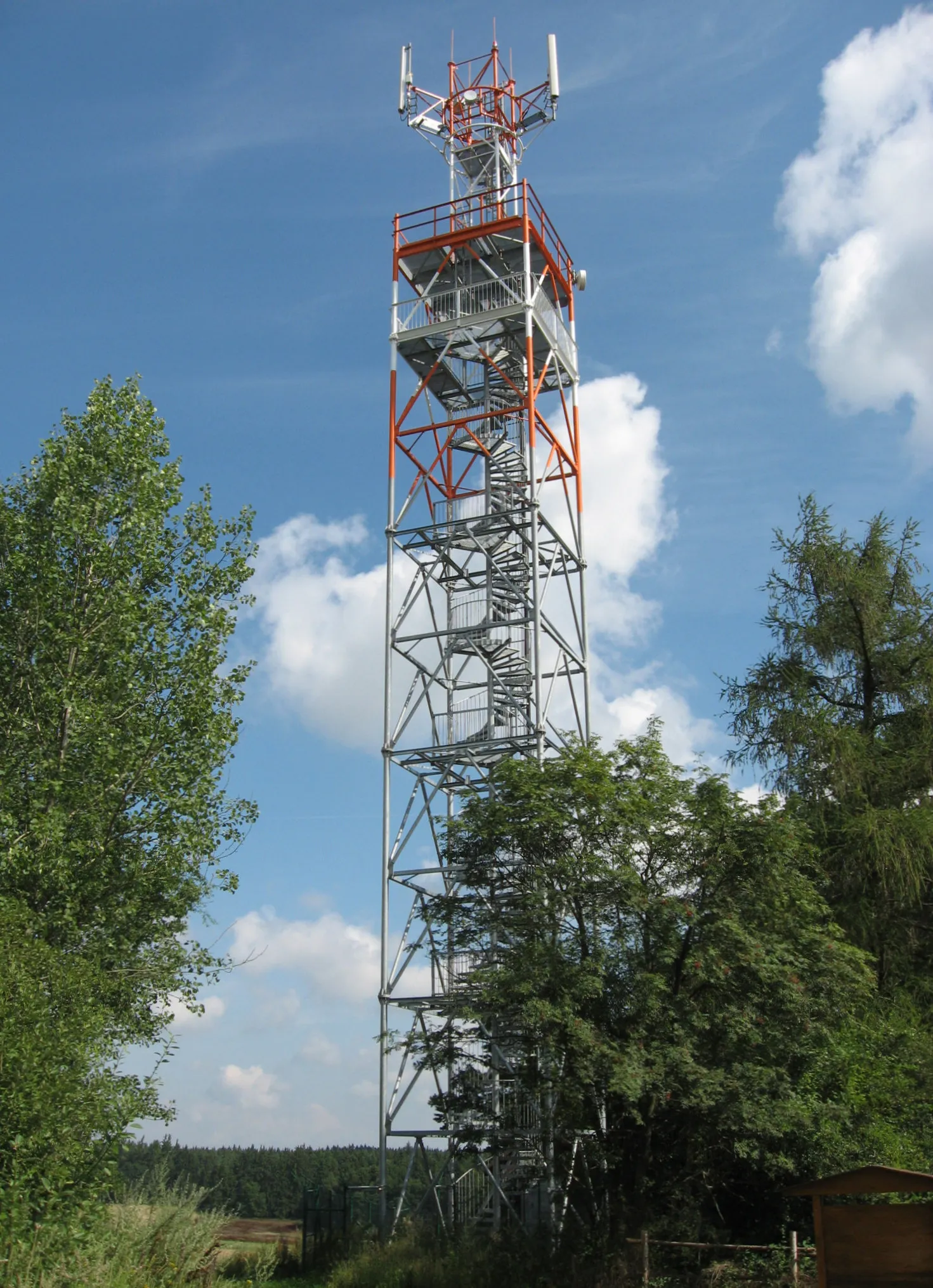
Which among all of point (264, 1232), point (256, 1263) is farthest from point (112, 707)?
point (264, 1232)

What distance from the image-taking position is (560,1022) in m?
17.0

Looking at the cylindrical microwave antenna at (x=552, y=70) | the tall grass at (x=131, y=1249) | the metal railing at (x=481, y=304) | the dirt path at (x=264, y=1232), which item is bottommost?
the dirt path at (x=264, y=1232)

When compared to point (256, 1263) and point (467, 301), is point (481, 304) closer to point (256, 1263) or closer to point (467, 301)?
point (467, 301)

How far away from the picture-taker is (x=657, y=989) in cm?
1706

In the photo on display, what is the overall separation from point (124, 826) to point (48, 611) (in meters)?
3.53

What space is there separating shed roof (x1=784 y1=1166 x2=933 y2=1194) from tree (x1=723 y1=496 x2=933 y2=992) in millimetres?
8544

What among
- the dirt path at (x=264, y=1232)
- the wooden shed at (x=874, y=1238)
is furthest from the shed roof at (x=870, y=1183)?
the dirt path at (x=264, y=1232)

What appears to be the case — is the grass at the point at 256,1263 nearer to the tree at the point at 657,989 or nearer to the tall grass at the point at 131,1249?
the tall grass at the point at 131,1249

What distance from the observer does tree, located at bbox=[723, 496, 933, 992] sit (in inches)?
902

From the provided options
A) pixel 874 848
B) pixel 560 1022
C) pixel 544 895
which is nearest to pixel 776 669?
pixel 874 848

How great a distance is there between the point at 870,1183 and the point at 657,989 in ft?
16.6

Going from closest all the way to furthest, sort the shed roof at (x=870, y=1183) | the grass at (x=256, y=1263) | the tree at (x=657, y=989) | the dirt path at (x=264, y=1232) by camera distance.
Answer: the grass at (x=256, y=1263)
the shed roof at (x=870, y=1183)
the tree at (x=657, y=989)
the dirt path at (x=264, y=1232)

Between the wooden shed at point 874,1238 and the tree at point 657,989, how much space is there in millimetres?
3779

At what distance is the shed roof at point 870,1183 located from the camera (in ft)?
38.7
